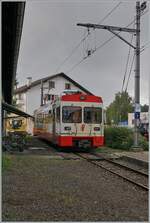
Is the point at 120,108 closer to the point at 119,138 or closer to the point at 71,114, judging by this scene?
the point at 119,138

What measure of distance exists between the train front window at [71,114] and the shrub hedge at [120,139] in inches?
147

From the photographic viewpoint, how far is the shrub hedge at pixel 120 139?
2284cm

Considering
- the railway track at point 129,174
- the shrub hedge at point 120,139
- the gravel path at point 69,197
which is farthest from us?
the shrub hedge at point 120,139

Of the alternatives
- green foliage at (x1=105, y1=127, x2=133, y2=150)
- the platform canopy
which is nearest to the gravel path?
the platform canopy

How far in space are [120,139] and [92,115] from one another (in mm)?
3784

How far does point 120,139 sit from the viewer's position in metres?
24.1

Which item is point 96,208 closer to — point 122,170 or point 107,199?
point 107,199

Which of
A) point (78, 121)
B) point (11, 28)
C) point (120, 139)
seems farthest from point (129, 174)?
point (120, 139)

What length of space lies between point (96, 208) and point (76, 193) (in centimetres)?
153

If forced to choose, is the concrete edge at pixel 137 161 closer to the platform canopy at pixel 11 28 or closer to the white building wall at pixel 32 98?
the platform canopy at pixel 11 28

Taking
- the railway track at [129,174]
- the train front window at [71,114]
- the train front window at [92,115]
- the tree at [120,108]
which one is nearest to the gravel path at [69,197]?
the railway track at [129,174]

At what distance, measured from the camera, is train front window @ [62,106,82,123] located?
2045 cm

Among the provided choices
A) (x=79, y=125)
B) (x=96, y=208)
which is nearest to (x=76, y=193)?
(x=96, y=208)

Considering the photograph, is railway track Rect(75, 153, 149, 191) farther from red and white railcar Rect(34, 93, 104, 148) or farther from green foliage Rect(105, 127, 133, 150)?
green foliage Rect(105, 127, 133, 150)
